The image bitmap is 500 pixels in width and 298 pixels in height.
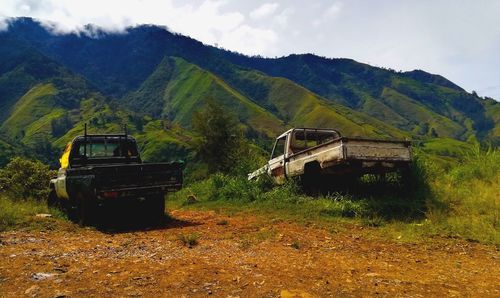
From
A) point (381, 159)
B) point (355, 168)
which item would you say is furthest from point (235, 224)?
point (381, 159)

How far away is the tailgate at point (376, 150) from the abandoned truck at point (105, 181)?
4026 millimetres

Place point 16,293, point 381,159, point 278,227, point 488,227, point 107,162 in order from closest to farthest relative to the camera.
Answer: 1. point 16,293
2. point 488,227
3. point 278,227
4. point 381,159
5. point 107,162

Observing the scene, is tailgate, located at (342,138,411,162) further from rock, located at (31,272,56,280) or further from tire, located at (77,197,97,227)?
rock, located at (31,272,56,280)

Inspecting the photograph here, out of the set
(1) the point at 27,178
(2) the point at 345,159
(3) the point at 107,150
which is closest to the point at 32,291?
(2) the point at 345,159

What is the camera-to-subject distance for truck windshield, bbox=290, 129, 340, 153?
1347 centimetres

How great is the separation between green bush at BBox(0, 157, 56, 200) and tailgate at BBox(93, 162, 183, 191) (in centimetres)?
1111

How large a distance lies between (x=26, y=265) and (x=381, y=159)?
7.81 meters

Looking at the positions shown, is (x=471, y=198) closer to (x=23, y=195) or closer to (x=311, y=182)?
(x=311, y=182)

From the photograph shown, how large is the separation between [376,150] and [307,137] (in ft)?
12.5

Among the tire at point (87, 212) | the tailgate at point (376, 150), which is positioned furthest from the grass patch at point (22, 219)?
the tailgate at point (376, 150)

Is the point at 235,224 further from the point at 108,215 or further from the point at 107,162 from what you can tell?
the point at 107,162

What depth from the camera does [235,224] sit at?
32.1 ft

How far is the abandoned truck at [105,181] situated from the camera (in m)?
9.55

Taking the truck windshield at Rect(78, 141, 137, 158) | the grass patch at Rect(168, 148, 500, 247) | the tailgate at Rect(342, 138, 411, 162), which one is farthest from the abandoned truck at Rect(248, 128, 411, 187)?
the truck windshield at Rect(78, 141, 137, 158)
